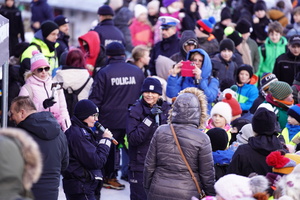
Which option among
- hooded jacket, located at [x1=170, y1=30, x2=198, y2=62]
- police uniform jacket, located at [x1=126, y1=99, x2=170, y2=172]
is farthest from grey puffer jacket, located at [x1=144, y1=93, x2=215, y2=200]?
hooded jacket, located at [x1=170, y1=30, x2=198, y2=62]

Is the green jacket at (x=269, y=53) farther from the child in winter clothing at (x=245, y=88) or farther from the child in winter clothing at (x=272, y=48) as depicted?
the child in winter clothing at (x=245, y=88)

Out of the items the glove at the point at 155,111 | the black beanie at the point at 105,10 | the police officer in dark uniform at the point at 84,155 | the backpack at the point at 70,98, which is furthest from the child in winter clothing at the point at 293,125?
the black beanie at the point at 105,10

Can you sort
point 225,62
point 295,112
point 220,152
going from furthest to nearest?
point 225,62
point 295,112
point 220,152

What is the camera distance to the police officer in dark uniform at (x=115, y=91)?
991 cm

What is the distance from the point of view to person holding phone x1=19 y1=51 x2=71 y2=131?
8.99m

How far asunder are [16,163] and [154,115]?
4.22 metres

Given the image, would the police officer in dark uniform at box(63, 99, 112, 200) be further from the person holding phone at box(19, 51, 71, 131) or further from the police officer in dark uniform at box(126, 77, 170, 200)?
the person holding phone at box(19, 51, 71, 131)

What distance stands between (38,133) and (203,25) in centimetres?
628

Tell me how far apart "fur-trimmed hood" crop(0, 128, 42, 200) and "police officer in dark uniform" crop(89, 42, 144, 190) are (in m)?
5.41

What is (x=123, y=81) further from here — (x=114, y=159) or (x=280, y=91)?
(x=280, y=91)

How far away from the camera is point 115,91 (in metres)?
9.98

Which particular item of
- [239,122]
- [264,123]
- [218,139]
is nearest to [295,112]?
[239,122]

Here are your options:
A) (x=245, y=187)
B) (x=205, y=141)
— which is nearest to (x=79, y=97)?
(x=205, y=141)

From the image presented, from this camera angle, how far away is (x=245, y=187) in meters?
5.64
